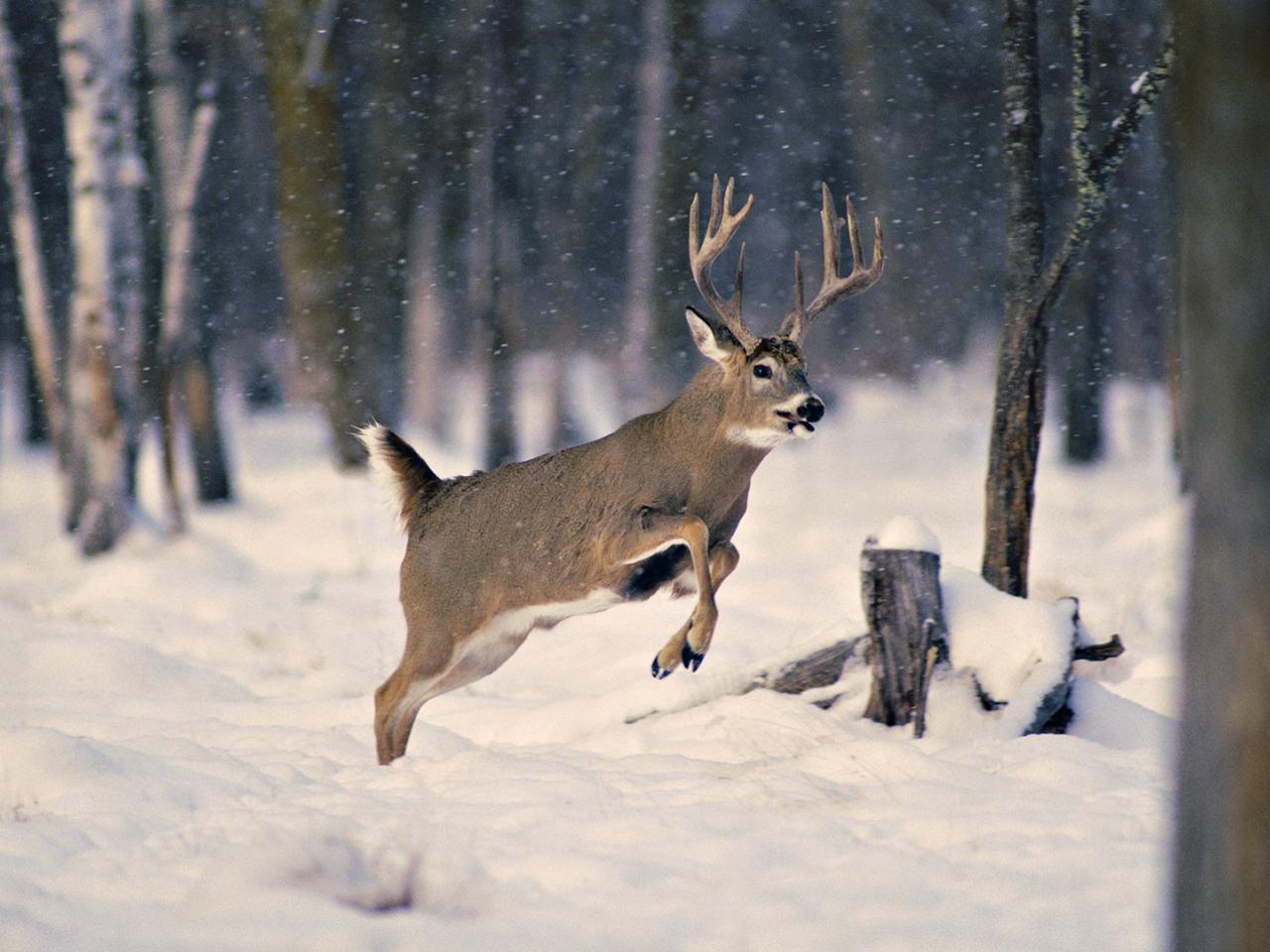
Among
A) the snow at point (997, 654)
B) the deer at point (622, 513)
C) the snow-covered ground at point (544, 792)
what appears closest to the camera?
the snow-covered ground at point (544, 792)

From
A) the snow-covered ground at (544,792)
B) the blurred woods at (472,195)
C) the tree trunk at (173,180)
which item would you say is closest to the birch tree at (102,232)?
the blurred woods at (472,195)

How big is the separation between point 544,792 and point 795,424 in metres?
2.00

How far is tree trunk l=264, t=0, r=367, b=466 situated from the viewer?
1357 cm

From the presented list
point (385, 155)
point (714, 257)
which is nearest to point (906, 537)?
point (714, 257)

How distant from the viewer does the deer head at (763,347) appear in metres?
6.13

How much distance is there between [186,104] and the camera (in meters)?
14.7

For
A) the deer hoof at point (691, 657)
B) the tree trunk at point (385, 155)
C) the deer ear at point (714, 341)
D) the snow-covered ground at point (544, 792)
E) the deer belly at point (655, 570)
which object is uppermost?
the tree trunk at point (385, 155)

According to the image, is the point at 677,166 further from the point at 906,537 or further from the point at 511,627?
the point at 906,537

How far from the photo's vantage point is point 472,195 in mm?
15828

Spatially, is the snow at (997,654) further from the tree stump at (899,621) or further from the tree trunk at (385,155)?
the tree trunk at (385,155)

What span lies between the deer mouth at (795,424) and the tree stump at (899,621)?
0.53 metres

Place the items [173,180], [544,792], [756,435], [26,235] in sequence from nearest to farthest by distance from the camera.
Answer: [544,792], [756,435], [26,235], [173,180]

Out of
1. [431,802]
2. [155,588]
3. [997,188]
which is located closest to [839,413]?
[997,188]

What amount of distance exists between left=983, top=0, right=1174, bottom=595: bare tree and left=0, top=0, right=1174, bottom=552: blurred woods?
20.1 ft
